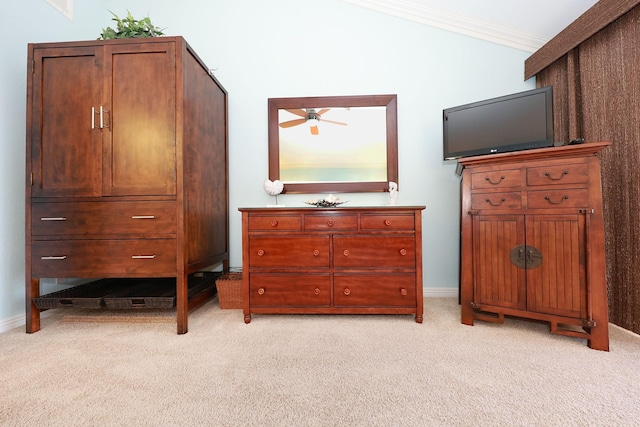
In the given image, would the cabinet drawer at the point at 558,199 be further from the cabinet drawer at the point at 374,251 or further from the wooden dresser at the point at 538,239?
the cabinet drawer at the point at 374,251

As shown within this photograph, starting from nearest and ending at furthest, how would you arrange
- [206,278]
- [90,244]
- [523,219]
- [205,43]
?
[523,219] < [90,244] < [206,278] < [205,43]

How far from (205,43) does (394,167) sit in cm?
225

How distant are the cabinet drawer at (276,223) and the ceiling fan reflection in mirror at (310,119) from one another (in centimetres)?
102

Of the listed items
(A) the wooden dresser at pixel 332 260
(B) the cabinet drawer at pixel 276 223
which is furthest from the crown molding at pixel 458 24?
(B) the cabinet drawer at pixel 276 223

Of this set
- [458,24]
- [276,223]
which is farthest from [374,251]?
[458,24]

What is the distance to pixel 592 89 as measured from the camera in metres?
2.01

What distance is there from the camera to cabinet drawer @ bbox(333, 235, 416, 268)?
77.4 inches

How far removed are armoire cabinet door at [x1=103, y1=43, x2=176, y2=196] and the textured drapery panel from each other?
9.91 feet

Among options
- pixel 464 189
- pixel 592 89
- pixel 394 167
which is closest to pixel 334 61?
pixel 394 167

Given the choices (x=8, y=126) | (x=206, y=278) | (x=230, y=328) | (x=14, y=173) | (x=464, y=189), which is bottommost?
(x=230, y=328)

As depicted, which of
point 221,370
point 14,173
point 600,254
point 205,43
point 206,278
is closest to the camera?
point 221,370

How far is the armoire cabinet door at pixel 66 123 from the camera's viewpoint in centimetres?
186

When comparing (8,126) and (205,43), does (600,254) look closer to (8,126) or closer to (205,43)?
(205,43)

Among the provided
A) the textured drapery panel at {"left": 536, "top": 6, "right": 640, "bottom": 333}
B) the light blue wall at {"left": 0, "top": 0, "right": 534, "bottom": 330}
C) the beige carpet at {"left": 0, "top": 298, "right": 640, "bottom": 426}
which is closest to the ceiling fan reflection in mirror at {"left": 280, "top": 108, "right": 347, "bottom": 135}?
the light blue wall at {"left": 0, "top": 0, "right": 534, "bottom": 330}
